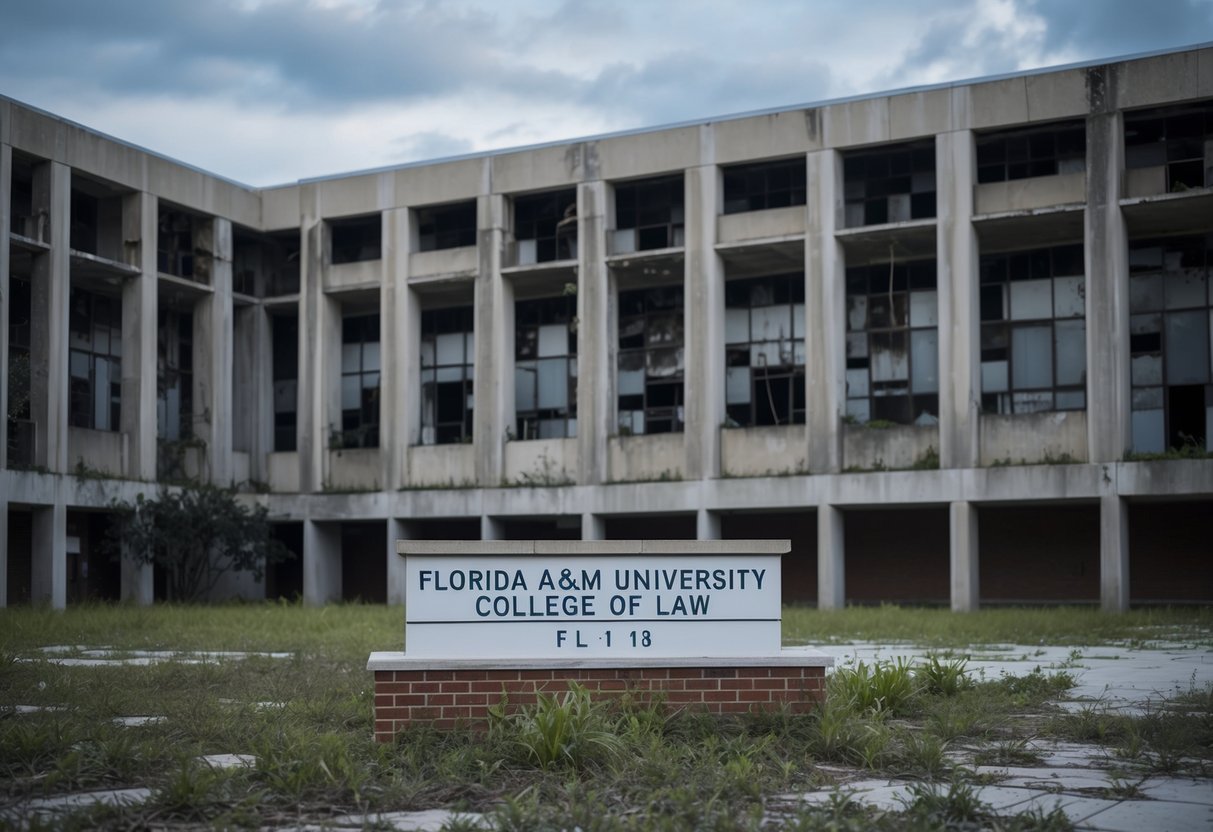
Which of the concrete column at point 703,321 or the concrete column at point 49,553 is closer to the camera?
the concrete column at point 49,553

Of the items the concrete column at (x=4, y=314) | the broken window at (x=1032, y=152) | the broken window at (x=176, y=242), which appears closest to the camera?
the concrete column at (x=4, y=314)

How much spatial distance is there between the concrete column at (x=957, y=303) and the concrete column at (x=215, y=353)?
18.3m

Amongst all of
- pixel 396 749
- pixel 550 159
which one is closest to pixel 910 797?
pixel 396 749

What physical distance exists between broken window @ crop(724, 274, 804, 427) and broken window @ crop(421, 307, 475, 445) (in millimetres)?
7299

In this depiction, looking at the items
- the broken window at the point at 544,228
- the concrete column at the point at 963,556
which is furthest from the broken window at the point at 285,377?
the concrete column at the point at 963,556

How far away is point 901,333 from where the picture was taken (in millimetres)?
34188

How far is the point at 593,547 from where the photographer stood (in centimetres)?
946

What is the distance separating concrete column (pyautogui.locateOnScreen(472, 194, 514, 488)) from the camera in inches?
1403

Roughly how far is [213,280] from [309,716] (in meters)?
27.7

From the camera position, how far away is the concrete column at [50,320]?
103 feet

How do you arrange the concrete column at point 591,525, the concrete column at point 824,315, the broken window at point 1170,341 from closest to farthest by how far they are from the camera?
1. the broken window at point 1170,341
2. the concrete column at point 824,315
3. the concrete column at point 591,525

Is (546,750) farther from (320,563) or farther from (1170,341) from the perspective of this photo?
(320,563)

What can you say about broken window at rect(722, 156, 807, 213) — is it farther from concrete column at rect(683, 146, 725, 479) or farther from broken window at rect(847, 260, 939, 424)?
broken window at rect(847, 260, 939, 424)

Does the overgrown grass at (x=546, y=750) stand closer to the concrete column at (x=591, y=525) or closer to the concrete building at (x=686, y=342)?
the concrete building at (x=686, y=342)
